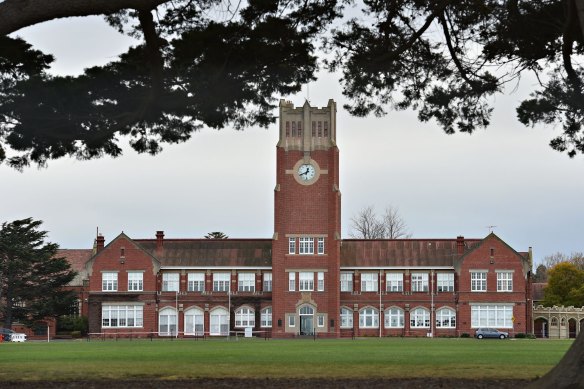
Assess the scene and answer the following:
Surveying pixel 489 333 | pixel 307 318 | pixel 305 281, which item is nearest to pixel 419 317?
pixel 489 333

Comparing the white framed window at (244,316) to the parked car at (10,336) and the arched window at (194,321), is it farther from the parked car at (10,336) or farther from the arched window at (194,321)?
the parked car at (10,336)

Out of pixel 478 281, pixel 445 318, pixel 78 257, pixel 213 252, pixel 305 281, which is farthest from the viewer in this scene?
pixel 78 257

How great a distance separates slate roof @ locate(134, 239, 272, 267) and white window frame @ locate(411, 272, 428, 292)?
32.5 feet

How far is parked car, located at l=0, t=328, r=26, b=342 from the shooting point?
61438 millimetres

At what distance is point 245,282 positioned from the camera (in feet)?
228

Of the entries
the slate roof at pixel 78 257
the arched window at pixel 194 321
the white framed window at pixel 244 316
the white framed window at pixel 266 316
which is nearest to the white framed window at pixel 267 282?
the white framed window at pixel 266 316

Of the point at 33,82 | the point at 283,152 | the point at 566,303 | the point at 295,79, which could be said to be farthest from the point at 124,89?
the point at 566,303

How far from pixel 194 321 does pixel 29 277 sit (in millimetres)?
11443

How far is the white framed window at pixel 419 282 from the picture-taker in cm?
6875

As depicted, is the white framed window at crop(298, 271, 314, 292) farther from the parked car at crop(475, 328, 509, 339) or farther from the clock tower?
the parked car at crop(475, 328, 509, 339)

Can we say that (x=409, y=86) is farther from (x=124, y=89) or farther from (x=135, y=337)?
(x=135, y=337)

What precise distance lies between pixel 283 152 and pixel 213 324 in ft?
41.5

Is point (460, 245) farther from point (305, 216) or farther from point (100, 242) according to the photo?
point (100, 242)

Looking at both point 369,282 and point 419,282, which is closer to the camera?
point 419,282
